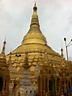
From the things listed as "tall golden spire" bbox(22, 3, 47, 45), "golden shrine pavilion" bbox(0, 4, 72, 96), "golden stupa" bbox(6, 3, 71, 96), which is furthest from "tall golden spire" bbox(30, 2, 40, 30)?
"golden shrine pavilion" bbox(0, 4, 72, 96)

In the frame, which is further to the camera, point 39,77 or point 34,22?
point 34,22

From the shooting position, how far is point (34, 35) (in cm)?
4741

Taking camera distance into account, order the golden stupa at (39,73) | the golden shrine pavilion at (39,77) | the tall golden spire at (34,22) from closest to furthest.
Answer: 1. the golden shrine pavilion at (39,77)
2. the golden stupa at (39,73)
3. the tall golden spire at (34,22)

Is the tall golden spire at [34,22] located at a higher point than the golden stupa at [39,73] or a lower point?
higher

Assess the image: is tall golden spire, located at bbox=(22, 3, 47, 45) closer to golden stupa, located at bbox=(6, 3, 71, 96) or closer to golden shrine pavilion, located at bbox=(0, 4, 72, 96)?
golden stupa, located at bbox=(6, 3, 71, 96)

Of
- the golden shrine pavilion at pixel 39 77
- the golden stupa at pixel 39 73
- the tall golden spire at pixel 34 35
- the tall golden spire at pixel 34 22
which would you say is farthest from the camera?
the tall golden spire at pixel 34 22

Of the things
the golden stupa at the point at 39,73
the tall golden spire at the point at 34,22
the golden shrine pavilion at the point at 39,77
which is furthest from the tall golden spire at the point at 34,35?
the golden shrine pavilion at the point at 39,77

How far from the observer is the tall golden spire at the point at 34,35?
46259 mm

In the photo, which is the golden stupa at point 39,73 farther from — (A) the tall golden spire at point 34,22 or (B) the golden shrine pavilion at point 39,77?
(A) the tall golden spire at point 34,22

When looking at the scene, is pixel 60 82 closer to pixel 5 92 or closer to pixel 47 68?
pixel 47 68

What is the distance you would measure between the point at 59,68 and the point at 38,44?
429 inches

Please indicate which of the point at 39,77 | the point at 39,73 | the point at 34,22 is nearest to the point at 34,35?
the point at 34,22

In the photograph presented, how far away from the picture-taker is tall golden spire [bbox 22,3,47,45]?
1821 inches

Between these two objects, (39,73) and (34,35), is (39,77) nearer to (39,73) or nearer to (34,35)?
(39,73)
